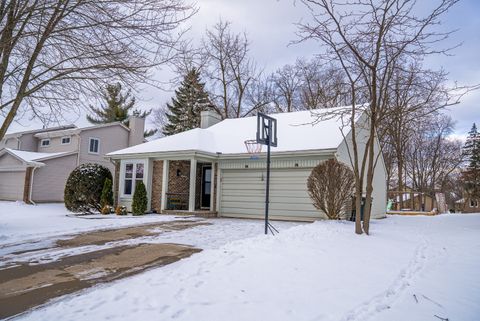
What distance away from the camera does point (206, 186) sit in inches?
606

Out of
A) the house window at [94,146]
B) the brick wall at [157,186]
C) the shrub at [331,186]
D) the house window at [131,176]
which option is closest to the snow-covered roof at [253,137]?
the house window at [131,176]

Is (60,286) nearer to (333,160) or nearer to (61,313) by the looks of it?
(61,313)

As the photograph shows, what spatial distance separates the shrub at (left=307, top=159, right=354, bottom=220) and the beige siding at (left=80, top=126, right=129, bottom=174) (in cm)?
1674

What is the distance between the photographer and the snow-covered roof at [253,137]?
1283cm

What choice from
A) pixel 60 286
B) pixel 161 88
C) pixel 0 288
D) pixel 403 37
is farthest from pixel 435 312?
pixel 403 37

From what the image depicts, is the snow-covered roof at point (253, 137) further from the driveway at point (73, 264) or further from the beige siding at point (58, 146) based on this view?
→ the beige siding at point (58, 146)

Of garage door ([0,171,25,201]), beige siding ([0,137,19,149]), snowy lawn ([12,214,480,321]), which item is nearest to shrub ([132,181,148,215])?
snowy lawn ([12,214,480,321])

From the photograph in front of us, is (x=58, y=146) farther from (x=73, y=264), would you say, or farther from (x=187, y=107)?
(x=73, y=264)

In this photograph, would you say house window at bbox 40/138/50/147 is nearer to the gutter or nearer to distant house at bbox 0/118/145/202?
distant house at bbox 0/118/145/202

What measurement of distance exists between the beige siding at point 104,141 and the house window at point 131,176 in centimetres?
888

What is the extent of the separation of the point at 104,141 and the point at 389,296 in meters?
24.0

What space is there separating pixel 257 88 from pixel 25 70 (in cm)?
2446

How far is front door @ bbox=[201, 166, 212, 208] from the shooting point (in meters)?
15.3

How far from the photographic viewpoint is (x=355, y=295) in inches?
154
